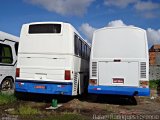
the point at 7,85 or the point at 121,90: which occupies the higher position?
the point at 7,85

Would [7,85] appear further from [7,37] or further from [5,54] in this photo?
[7,37]

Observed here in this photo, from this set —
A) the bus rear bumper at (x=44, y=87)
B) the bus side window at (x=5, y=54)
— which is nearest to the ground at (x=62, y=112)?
the bus rear bumper at (x=44, y=87)

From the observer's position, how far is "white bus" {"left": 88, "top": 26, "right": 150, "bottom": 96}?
1104 cm

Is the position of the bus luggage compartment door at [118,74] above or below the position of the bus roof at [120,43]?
below

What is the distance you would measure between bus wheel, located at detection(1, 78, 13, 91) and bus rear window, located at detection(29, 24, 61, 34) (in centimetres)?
265

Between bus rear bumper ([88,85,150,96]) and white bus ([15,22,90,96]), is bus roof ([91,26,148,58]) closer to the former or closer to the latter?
white bus ([15,22,90,96])

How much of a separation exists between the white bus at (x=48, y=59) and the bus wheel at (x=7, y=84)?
1322mm

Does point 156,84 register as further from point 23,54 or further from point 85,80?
point 23,54

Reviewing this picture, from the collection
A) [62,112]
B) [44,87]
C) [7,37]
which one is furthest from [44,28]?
[62,112]

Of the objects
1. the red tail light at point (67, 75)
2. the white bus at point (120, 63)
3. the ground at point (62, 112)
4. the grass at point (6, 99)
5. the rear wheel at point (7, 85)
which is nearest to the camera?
the ground at point (62, 112)

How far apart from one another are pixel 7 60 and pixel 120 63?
16.8 ft

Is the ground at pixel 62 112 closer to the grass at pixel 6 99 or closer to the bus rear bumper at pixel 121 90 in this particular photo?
the grass at pixel 6 99

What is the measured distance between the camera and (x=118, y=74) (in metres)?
11.2

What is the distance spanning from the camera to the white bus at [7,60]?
1222cm
